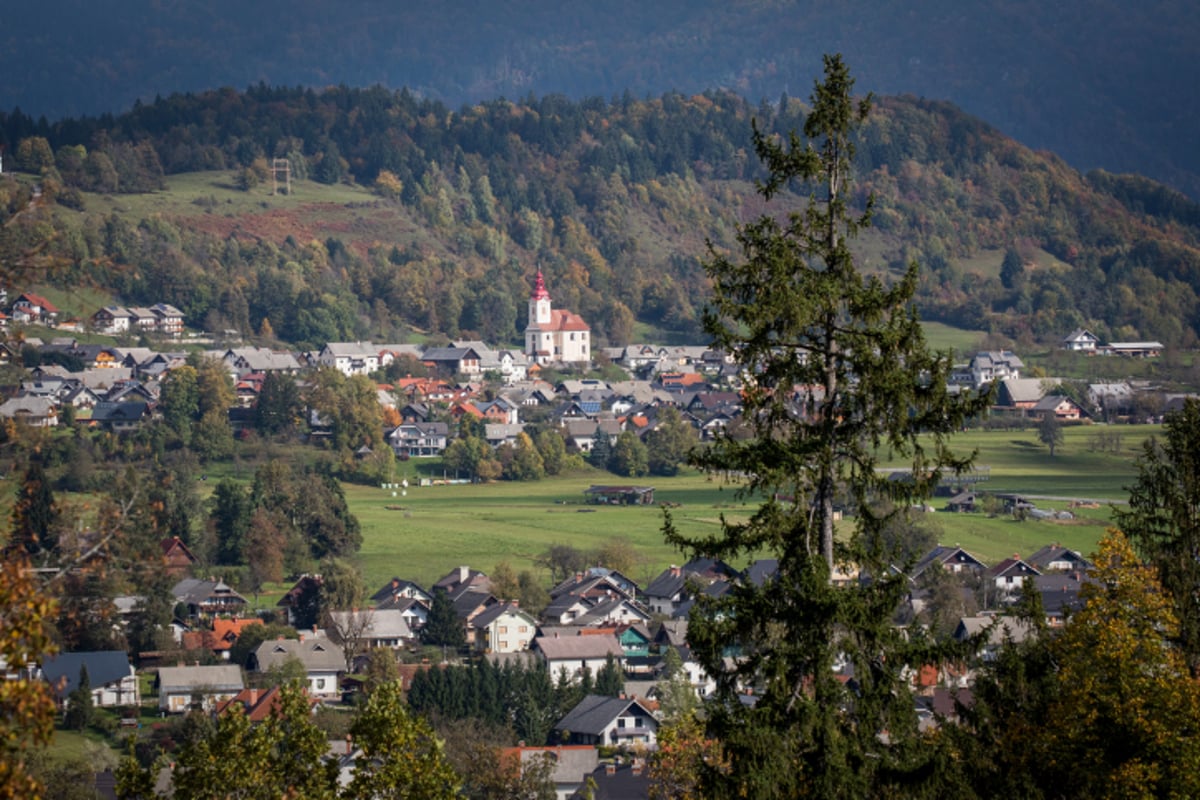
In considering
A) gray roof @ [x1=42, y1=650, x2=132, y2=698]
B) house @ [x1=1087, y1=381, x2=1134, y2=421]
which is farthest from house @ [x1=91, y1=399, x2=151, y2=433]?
house @ [x1=1087, y1=381, x2=1134, y2=421]

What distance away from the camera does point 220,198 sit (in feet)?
492

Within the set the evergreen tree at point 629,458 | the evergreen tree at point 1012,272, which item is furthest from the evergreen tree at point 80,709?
the evergreen tree at point 1012,272

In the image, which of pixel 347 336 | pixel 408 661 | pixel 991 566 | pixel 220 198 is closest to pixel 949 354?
pixel 408 661

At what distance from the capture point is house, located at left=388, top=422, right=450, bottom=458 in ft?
286

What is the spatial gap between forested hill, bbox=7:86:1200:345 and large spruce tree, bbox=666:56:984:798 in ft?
317

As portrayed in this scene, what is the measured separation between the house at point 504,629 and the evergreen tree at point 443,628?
22.1 inches

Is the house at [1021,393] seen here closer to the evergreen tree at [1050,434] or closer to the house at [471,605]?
the evergreen tree at [1050,434]

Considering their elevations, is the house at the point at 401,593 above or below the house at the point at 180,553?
below

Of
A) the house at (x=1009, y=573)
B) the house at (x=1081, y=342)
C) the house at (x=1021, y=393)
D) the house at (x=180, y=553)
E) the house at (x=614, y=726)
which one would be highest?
the house at (x=1081, y=342)

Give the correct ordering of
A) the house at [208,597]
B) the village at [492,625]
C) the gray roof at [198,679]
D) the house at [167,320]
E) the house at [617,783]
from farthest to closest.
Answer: the house at [167,320] → the house at [208,597] → the gray roof at [198,679] → the village at [492,625] → the house at [617,783]

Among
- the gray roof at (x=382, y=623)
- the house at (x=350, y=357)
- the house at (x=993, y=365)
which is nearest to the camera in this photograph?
the gray roof at (x=382, y=623)

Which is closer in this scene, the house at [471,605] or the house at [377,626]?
the house at [377,626]

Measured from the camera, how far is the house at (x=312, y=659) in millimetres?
42562

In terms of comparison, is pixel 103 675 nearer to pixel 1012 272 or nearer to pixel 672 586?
pixel 672 586
